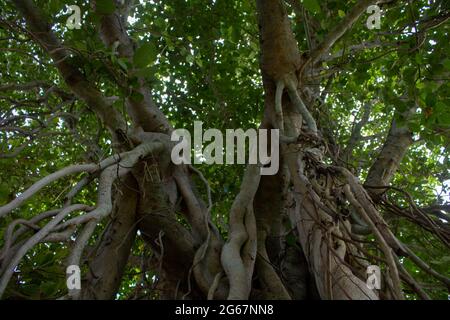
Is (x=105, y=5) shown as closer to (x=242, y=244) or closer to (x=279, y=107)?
(x=279, y=107)

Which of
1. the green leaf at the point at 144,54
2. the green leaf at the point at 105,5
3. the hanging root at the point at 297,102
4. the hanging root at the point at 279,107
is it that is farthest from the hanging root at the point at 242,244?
the green leaf at the point at 105,5

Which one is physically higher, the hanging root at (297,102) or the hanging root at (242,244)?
the hanging root at (297,102)

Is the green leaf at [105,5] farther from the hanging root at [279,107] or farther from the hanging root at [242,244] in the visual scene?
the hanging root at [242,244]

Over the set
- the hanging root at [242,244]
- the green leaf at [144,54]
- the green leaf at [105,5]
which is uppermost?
the green leaf at [105,5]

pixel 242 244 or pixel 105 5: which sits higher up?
pixel 105 5

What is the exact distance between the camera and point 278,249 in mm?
2455

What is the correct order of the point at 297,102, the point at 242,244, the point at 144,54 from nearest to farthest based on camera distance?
1. the point at 144,54
2. the point at 242,244
3. the point at 297,102

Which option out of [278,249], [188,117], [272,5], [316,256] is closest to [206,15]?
[188,117]

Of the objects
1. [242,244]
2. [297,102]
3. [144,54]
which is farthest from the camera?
[297,102]

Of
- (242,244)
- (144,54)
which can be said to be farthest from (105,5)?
(242,244)

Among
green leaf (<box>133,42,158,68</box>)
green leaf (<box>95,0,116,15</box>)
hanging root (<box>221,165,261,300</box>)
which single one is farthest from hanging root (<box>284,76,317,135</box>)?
green leaf (<box>95,0,116,15</box>)

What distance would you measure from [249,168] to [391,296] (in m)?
1.19

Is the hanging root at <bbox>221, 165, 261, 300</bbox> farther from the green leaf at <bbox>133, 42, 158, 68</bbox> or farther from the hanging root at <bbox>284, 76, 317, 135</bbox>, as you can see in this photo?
the green leaf at <bbox>133, 42, 158, 68</bbox>
